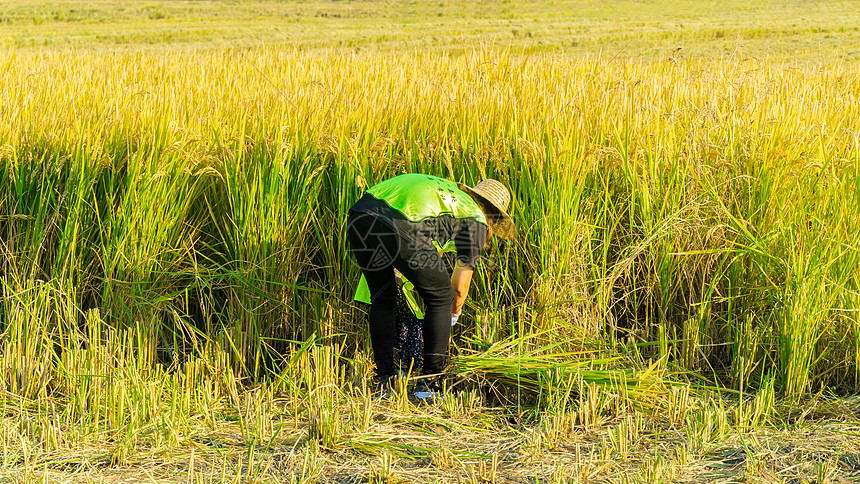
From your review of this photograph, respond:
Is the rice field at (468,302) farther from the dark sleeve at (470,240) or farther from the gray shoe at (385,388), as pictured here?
the dark sleeve at (470,240)

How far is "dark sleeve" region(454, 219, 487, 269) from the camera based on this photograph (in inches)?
110

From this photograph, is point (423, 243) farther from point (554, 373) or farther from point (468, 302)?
point (554, 373)

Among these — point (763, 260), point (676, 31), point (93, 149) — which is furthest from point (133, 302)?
point (676, 31)

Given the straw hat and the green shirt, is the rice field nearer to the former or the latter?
the straw hat

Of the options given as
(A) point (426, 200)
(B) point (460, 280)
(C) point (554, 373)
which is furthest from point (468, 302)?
(A) point (426, 200)

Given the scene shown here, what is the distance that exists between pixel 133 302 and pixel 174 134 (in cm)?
83

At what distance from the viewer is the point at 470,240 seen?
2793 mm

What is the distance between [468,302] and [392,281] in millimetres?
493

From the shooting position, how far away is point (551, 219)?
321cm

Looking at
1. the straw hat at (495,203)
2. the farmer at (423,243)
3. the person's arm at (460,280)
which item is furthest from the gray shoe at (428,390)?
the straw hat at (495,203)

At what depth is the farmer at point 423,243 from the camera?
2787 mm

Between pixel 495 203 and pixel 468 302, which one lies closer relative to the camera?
pixel 495 203

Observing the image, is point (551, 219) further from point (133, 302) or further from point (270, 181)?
point (133, 302)

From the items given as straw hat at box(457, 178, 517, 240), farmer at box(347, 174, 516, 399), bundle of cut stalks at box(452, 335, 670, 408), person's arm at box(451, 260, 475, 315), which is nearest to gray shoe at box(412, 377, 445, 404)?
farmer at box(347, 174, 516, 399)
